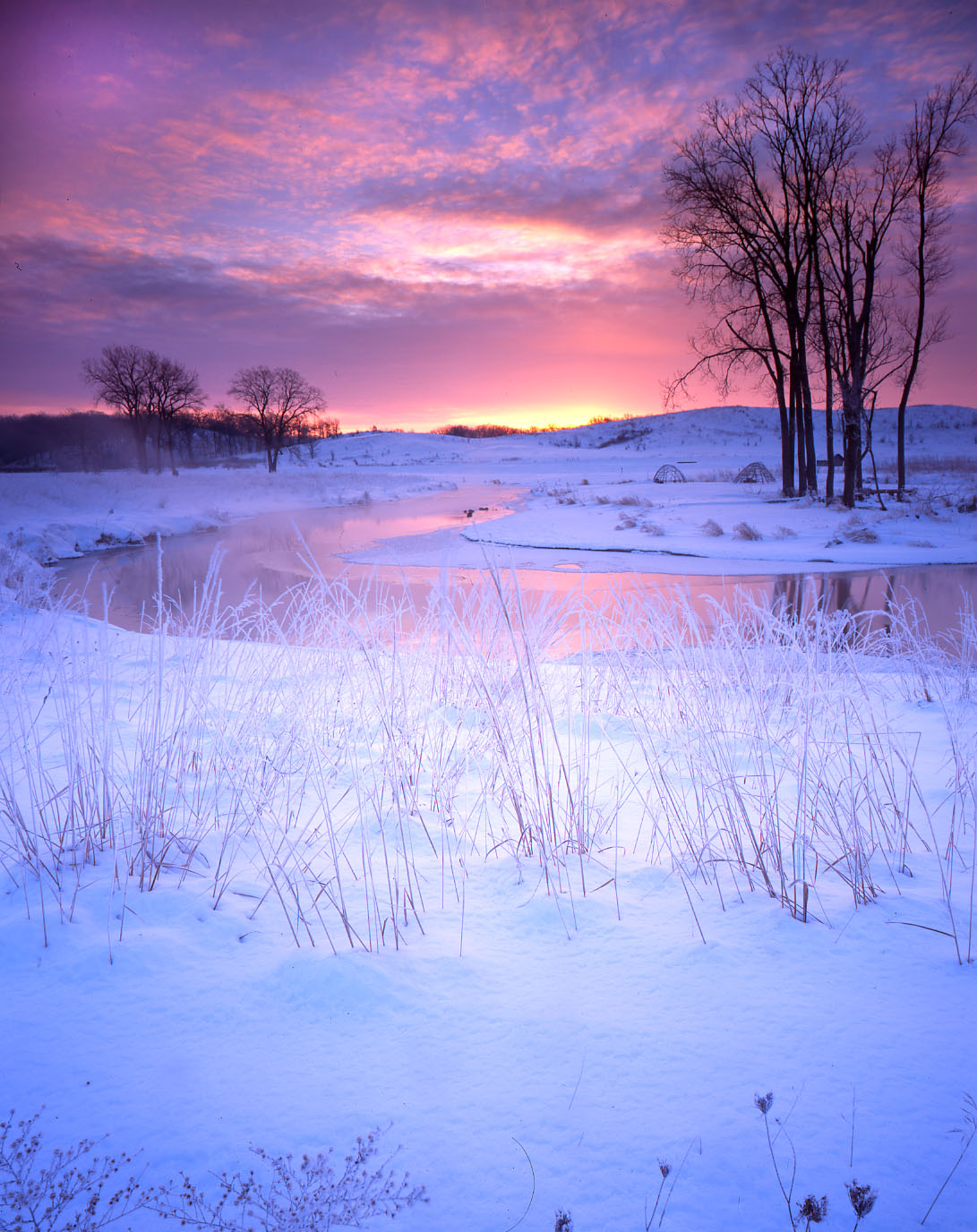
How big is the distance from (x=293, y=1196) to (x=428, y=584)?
9.54 meters

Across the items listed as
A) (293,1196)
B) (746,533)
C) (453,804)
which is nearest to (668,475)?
(746,533)

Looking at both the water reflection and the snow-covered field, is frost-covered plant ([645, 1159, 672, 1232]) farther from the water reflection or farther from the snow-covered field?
the water reflection

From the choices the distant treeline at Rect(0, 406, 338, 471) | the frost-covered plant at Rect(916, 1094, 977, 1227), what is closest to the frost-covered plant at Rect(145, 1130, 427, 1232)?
the frost-covered plant at Rect(916, 1094, 977, 1227)

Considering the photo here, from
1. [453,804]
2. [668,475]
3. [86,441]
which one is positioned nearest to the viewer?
[453,804]

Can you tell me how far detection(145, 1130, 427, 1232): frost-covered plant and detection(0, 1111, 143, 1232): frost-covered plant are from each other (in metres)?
0.07

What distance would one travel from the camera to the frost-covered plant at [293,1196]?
129cm

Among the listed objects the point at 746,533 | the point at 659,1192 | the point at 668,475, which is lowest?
the point at 659,1192

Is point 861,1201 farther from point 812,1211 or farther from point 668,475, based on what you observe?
point 668,475

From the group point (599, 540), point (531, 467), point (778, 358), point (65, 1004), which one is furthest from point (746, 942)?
point (531, 467)

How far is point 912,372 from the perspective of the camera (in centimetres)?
1972

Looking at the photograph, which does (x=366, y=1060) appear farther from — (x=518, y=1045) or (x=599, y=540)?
(x=599, y=540)

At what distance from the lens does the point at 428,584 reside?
10688 mm

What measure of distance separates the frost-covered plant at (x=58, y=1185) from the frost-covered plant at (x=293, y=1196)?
7 cm

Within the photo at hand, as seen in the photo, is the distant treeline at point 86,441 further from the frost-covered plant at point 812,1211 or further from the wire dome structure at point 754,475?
the frost-covered plant at point 812,1211
